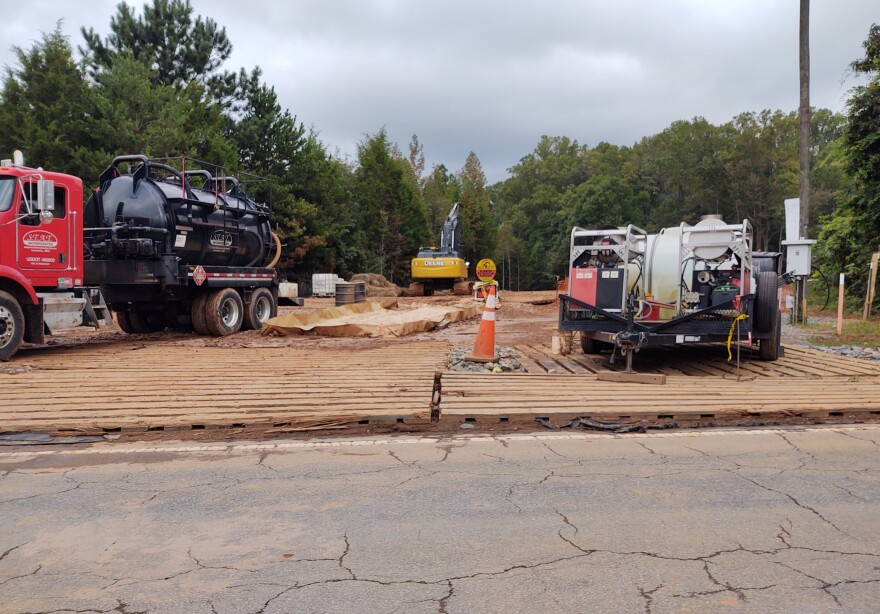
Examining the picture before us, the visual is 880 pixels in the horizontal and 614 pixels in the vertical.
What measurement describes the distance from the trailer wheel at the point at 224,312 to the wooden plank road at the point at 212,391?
11.9 ft

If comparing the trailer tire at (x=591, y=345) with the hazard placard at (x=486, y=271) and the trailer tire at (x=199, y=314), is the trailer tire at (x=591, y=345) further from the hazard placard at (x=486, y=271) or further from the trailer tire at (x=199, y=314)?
the trailer tire at (x=199, y=314)

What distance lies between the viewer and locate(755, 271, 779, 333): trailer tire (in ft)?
32.4

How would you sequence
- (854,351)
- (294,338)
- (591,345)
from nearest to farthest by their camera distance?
(591,345)
(854,351)
(294,338)

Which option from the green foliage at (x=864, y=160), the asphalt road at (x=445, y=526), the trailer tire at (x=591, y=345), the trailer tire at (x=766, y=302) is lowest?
the asphalt road at (x=445, y=526)

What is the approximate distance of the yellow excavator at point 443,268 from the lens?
34.1m

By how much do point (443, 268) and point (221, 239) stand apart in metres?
19.3

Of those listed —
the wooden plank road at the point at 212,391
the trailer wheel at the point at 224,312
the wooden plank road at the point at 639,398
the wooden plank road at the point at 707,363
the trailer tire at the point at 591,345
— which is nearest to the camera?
the wooden plank road at the point at 212,391

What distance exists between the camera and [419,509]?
445cm

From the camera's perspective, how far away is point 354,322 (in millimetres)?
15844

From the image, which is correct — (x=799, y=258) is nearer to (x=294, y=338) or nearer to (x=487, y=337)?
(x=487, y=337)

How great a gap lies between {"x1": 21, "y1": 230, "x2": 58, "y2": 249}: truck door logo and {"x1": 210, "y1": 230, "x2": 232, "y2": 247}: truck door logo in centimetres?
412

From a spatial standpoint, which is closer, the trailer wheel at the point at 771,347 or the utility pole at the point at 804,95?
the trailer wheel at the point at 771,347

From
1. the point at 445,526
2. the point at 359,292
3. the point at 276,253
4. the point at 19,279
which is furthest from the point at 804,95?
the point at 19,279

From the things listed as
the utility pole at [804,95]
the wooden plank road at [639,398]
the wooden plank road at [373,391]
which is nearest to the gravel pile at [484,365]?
the wooden plank road at [373,391]
